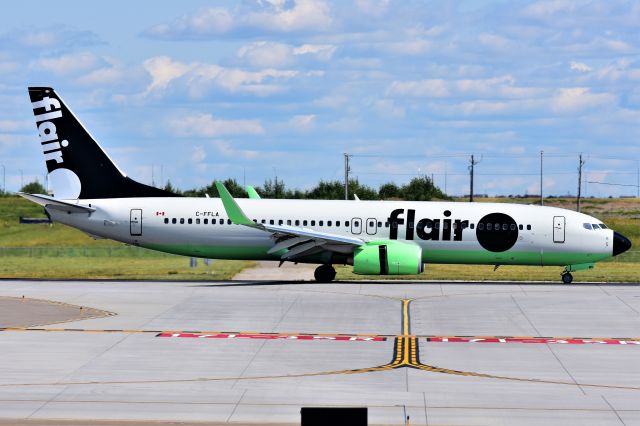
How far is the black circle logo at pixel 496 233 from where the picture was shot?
51.2 metres

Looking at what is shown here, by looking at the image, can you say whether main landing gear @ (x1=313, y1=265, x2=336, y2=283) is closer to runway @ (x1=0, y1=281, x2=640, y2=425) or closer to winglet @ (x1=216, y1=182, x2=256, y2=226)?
runway @ (x1=0, y1=281, x2=640, y2=425)

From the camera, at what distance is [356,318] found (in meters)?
38.6

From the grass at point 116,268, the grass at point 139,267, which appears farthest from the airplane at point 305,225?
the grass at point 139,267

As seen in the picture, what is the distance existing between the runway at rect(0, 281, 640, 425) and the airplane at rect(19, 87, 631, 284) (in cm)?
324

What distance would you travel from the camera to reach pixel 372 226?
170ft

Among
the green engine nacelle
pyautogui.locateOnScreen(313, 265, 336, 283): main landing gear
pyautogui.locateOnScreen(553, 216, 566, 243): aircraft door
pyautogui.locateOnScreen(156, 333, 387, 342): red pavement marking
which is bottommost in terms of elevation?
pyautogui.locateOnScreen(156, 333, 387, 342): red pavement marking

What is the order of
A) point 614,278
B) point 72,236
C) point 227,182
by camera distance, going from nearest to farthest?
point 614,278, point 72,236, point 227,182

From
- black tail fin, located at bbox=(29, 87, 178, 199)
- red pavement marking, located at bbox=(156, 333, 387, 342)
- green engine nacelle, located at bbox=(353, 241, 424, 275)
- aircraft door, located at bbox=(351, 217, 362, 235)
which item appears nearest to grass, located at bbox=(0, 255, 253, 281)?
black tail fin, located at bbox=(29, 87, 178, 199)

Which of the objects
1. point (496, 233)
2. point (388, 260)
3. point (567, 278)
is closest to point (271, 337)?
point (388, 260)

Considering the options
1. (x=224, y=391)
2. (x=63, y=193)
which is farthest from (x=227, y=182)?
(x=224, y=391)

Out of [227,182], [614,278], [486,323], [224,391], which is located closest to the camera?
[224,391]

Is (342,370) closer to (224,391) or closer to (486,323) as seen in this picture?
(224,391)

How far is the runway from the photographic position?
2261 centimetres

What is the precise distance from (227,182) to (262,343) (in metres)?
80.9
